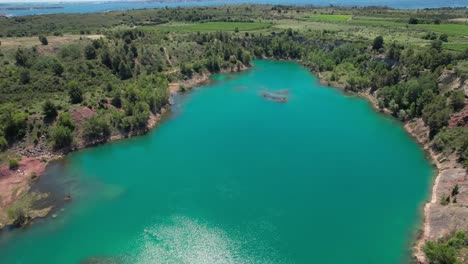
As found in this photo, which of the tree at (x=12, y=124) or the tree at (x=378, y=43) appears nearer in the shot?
the tree at (x=12, y=124)

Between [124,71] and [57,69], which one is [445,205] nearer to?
[124,71]

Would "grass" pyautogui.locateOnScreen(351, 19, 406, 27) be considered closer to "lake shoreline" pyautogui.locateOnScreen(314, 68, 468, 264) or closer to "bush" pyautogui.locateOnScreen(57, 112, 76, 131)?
"lake shoreline" pyautogui.locateOnScreen(314, 68, 468, 264)

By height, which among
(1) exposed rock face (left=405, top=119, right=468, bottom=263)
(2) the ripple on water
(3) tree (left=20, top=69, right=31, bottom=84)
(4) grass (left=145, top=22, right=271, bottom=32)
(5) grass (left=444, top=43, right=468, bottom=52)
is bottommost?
(2) the ripple on water

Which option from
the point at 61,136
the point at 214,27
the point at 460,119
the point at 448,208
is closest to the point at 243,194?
the point at 448,208

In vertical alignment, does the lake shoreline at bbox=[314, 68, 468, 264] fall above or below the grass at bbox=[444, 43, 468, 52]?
below

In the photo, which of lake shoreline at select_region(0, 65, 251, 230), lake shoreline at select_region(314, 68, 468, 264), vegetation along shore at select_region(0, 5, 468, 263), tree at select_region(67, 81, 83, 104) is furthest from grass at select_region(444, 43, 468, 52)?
tree at select_region(67, 81, 83, 104)

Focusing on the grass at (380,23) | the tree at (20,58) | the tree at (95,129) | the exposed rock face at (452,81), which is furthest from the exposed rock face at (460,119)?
the tree at (20,58)

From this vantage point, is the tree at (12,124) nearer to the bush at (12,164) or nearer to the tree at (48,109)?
the tree at (48,109)
